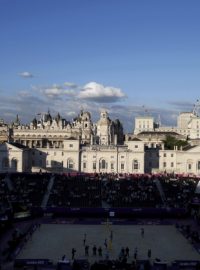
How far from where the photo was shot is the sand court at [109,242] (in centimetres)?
4206

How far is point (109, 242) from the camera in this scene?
47.2 metres

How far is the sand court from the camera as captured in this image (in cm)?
4206

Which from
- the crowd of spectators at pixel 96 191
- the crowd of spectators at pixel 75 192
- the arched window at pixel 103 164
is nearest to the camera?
the crowd of spectators at pixel 96 191

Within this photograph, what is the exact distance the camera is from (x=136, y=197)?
231ft

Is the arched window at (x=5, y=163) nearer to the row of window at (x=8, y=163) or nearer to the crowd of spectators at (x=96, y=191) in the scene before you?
the row of window at (x=8, y=163)

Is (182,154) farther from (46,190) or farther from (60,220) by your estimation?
(60,220)

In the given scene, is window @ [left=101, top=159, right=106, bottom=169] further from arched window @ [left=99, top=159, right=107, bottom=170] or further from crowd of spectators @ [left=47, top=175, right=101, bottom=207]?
crowd of spectators @ [left=47, top=175, right=101, bottom=207]

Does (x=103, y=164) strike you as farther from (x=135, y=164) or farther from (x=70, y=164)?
(x=70, y=164)

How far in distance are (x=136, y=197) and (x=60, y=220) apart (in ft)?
46.1

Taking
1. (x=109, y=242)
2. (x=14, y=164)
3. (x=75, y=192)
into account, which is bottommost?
(x=109, y=242)

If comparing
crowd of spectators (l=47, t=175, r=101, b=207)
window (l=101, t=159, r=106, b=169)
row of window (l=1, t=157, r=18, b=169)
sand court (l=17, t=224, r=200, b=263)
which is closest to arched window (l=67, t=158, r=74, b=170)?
window (l=101, t=159, r=106, b=169)

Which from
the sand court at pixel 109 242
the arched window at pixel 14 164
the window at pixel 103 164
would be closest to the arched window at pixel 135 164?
the window at pixel 103 164

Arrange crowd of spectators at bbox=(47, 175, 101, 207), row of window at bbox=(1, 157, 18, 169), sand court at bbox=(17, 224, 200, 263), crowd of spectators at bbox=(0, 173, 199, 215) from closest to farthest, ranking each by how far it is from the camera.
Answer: sand court at bbox=(17, 224, 200, 263) < crowd of spectators at bbox=(0, 173, 199, 215) < crowd of spectators at bbox=(47, 175, 101, 207) < row of window at bbox=(1, 157, 18, 169)

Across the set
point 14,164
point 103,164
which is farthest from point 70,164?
point 14,164
